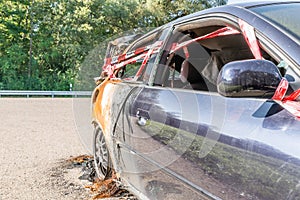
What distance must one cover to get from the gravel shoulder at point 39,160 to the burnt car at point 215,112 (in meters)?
1.15

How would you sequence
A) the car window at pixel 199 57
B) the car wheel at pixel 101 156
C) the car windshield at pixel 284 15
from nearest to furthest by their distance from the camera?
the car windshield at pixel 284 15 < the car window at pixel 199 57 < the car wheel at pixel 101 156

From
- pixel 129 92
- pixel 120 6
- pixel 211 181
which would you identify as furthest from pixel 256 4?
pixel 120 6

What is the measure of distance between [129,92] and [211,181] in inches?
59.8

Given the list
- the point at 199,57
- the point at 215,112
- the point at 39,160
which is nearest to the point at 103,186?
the point at 199,57

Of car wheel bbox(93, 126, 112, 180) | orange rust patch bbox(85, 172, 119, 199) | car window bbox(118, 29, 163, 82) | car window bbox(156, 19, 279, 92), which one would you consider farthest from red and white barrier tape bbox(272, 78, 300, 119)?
car wheel bbox(93, 126, 112, 180)

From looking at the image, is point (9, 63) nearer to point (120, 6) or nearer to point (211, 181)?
point (120, 6)

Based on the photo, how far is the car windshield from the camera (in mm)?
1732

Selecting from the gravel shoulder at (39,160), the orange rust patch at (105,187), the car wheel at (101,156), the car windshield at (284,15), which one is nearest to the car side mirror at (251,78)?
the car windshield at (284,15)

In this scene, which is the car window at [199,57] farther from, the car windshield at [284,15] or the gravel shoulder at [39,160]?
the gravel shoulder at [39,160]

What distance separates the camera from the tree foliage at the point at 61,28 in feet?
83.0

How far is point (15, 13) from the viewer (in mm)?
25547

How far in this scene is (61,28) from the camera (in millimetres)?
25797

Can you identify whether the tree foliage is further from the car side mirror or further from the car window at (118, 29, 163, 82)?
the car side mirror

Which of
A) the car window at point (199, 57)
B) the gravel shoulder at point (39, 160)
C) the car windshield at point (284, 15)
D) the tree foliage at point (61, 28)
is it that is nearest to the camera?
the car windshield at point (284, 15)
